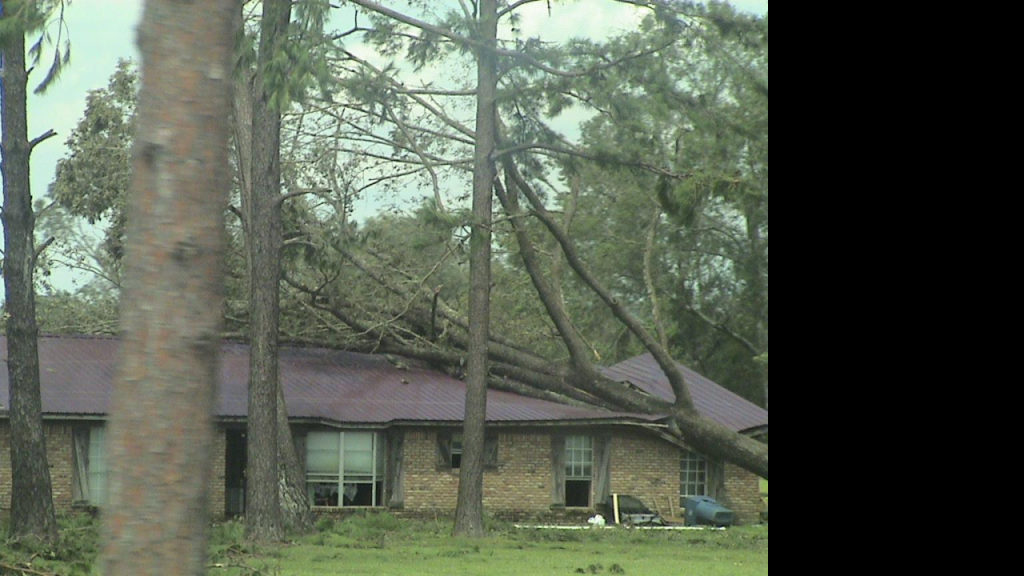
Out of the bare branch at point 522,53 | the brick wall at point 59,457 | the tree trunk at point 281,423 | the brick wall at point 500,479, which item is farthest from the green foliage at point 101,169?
the bare branch at point 522,53

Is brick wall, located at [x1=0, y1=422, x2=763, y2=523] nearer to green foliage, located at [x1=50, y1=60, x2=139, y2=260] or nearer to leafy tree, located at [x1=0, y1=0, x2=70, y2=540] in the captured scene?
green foliage, located at [x1=50, y1=60, x2=139, y2=260]

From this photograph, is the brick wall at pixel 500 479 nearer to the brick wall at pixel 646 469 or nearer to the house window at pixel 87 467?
the brick wall at pixel 646 469

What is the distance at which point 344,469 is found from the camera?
98.4 feet

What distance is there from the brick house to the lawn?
284cm

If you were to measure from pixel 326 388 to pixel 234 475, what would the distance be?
309 centimetres

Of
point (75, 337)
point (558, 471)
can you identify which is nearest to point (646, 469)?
point (558, 471)

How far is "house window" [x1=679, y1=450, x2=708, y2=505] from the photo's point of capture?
107ft

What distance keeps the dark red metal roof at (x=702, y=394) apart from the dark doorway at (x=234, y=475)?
Result: 9.77 meters

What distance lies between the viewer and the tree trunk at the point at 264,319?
2259 centimetres

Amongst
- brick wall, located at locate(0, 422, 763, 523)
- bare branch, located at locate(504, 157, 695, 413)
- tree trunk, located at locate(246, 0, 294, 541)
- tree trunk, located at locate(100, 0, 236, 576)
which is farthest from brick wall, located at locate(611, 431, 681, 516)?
tree trunk, located at locate(100, 0, 236, 576)
